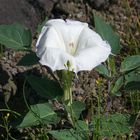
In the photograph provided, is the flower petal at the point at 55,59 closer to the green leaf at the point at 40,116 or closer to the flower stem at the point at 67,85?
the flower stem at the point at 67,85

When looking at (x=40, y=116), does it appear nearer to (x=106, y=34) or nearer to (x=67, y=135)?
(x=67, y=135)

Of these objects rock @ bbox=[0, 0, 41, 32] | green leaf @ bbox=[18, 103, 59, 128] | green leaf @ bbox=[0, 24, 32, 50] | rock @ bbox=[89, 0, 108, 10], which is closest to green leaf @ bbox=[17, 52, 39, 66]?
green leaf @ bbox=[0, 24, 32, 50]

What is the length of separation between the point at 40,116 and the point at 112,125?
0.23m

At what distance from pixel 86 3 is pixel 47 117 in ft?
3.01

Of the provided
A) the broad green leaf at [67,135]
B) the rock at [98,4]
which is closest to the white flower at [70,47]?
the broad green leaf at [67,135]

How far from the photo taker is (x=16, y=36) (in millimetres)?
1633

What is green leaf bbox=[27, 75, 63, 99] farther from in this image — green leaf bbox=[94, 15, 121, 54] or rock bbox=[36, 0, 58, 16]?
rock bbox=[36, 0, 58, 16]

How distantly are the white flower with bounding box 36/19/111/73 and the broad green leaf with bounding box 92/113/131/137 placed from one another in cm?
20

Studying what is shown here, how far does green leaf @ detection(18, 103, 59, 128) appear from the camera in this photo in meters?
1.55

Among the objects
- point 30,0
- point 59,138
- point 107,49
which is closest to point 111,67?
point 107,49

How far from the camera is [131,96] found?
1.95 m

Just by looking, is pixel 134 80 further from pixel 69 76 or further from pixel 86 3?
pixel 86 3

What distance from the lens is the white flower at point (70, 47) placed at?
1.47 m

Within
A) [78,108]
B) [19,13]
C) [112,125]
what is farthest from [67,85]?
[19,13]
